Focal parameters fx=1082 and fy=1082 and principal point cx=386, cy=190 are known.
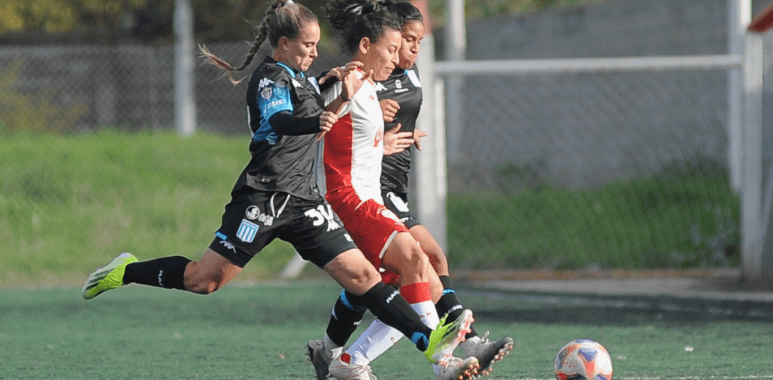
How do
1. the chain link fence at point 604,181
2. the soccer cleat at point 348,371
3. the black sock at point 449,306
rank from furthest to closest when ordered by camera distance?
1. the chain link fence at point 604,181
2. the black sock at point 449,306
3. the soccer cleat at point 348,371

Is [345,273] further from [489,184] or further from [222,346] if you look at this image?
[489,184]

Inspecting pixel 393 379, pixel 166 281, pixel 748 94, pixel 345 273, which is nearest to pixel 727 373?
pixel 393 379

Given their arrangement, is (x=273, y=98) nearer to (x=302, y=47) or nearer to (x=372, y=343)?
(x=302, y=47)

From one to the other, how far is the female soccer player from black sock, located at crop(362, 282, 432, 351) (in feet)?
0.53

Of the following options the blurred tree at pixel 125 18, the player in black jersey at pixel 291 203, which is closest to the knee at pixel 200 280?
the player in black jersey at pixel 291 203

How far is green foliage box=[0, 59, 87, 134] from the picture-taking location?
12.8 meters

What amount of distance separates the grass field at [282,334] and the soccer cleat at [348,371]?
33 cm

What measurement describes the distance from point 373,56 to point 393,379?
1.52m

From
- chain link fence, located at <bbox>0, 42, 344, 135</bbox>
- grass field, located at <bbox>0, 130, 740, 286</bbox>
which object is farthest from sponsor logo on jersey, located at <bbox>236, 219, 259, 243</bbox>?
chain link fence, located at <bbox>0, 42, 344, 135</bbox>

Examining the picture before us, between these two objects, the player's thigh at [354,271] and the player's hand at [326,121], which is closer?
the player's hand at [326,121]

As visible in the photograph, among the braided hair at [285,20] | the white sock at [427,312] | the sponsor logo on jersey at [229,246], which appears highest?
the braided hair at [285,20]

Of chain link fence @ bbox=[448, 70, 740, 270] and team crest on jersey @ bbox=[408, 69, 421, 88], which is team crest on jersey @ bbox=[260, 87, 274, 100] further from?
chain link fence @ bbox=[448, 70, 740, 270]

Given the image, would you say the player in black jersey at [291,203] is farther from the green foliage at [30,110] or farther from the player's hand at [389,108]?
the green foliage at [30,110]

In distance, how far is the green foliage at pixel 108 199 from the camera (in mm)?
11273
